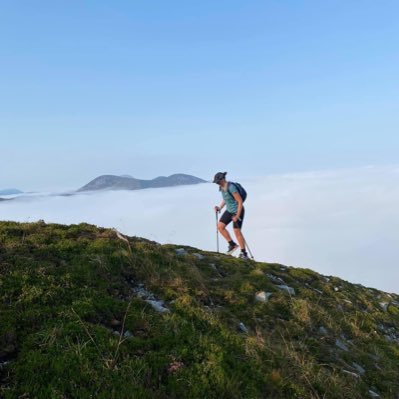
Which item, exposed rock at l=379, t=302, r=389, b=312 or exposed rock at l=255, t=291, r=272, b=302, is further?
exposed rock at l=379, t=302, r=389, b=312

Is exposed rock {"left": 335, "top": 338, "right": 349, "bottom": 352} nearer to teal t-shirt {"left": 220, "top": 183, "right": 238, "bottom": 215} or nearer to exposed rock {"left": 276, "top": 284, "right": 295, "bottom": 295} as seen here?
exposed rock {"left": 276, "top": 284, "right": 295, "bottom": 295}

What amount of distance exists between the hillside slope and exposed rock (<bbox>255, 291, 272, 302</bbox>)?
27mm

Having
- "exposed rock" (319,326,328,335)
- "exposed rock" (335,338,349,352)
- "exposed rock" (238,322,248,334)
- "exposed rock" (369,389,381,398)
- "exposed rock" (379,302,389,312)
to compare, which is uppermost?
"exposed rock" (238,322,248,334)

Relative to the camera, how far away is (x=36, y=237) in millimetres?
10984

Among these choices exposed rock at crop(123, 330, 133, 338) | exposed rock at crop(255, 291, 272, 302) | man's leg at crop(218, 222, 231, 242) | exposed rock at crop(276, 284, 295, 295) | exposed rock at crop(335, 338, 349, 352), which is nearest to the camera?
exposed rock at crop(123, 330, 133, 338)

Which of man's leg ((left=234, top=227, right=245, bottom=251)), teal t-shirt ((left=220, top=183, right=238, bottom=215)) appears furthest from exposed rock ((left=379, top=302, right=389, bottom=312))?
teal t-shirt ((left=220, top=183, right=238, bottom=215))

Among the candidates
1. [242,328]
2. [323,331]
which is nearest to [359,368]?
[323,331]

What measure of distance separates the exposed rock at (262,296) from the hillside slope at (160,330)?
0.09 feet

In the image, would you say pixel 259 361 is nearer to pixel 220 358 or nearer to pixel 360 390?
pixel 220 358

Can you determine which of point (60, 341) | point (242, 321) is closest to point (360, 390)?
point (242, 321)

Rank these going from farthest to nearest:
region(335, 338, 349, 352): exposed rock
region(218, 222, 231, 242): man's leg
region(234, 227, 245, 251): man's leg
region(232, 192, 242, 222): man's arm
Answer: region(218, 222, 231, 242): man's leg, region(234, 227, 245, 251): man's leg, region(232, 192, 242, 222): man's arm, region(335, 338, 349, 352): exposed rock

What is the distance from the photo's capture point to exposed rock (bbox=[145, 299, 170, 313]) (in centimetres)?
830

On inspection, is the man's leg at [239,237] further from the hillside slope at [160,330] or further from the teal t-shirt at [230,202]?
the hillside slope at [160,330]

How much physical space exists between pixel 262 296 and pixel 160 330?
4.12 metres
